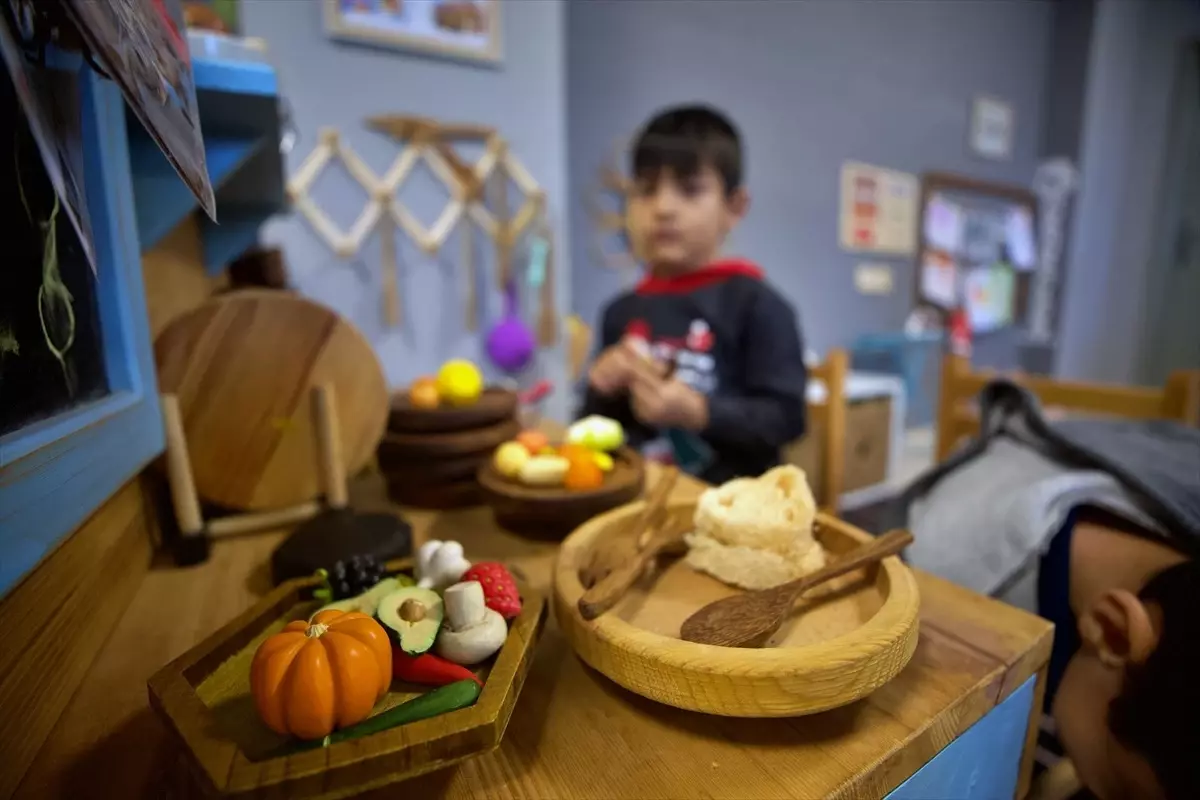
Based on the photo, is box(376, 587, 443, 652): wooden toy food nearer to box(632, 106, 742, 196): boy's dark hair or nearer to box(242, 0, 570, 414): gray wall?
box(632, 106, 742, 196): boy's dark hair

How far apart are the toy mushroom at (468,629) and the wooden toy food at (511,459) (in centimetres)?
23

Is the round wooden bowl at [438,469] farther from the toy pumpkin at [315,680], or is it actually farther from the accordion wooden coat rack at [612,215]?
the accordion wooden coat rack at [612,215]

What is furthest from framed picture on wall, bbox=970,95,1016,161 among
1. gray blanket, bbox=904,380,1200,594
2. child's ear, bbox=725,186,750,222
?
gray blanket, bbox=904,380,1200,594

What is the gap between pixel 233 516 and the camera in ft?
1.69

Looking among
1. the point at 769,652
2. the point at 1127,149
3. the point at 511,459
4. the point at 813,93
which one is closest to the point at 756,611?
the point at 769,652

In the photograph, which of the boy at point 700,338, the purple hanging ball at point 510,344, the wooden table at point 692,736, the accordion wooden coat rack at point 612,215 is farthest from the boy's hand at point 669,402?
the accordion wooden coat rack at point 612,215

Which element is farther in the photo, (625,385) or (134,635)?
(625,385)

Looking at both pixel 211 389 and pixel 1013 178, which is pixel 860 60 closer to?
pixel 211 389

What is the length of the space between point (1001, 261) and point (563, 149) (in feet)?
6.17

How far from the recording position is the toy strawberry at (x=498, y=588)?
283mm

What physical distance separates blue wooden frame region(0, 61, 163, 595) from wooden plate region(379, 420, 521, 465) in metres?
0.19

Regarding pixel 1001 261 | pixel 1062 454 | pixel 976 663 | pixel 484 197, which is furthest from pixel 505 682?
pixel 1001 261

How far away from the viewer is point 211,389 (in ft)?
1.56

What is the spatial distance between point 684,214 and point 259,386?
0.59 m
